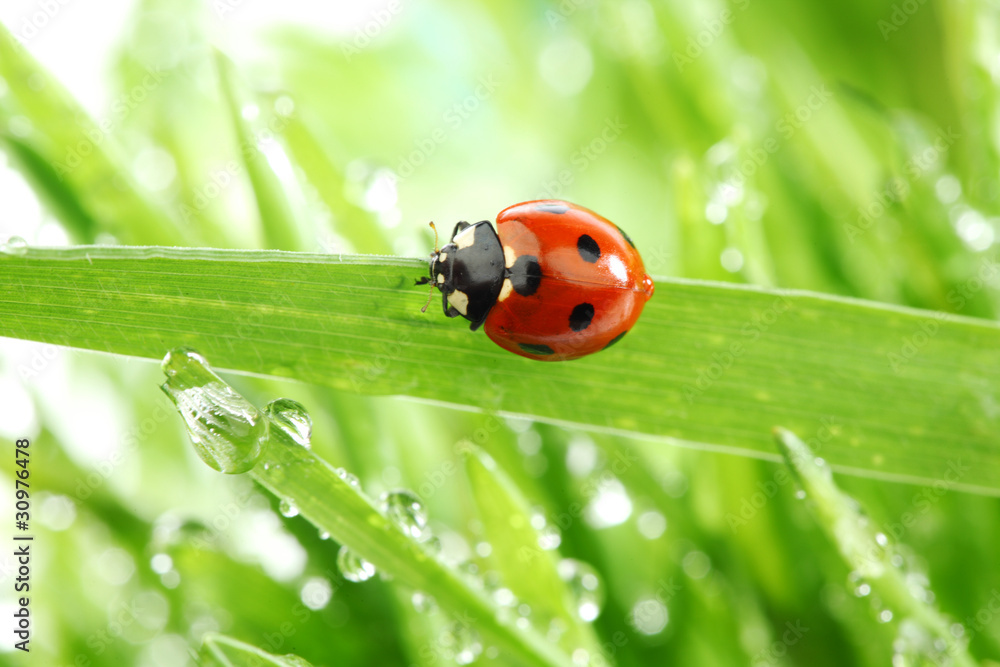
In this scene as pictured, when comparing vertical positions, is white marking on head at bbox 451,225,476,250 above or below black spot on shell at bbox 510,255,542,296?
above

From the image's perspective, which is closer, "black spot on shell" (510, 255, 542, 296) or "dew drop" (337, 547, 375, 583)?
"dew drop" (337, 547, 375, 583)

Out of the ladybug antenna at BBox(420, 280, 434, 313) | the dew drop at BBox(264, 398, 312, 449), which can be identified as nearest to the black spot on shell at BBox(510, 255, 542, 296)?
the ladybug antenna at BBox(420, 280, 434, 313)


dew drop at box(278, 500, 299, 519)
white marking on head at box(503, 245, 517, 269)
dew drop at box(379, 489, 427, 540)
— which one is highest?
white marking on head at box(503, 245, 517, 269)

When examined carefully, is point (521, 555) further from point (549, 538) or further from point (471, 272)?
point (471, 272)

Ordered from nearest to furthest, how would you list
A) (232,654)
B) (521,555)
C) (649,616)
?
(232,654) < (521,555) < (649,616)

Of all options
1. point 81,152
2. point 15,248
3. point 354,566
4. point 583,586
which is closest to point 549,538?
point 583,586

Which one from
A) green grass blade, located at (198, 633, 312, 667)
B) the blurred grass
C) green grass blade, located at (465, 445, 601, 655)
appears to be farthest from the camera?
the blurred grass

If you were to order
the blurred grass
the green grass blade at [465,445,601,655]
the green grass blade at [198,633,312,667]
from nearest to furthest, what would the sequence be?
1. the green grass blade at [198,633,312,667]
2. the green grass blade at [465,445,601,655]
3. the blurred grass

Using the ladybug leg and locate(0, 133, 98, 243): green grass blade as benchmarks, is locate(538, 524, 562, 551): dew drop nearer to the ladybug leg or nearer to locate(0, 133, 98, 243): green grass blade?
the ladybug leg
